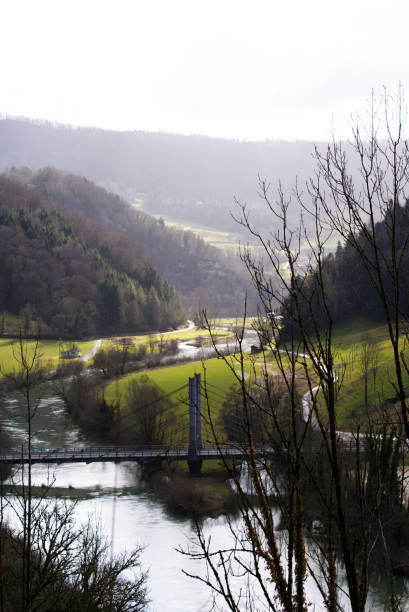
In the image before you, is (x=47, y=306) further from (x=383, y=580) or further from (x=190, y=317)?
(x=383, y=580)

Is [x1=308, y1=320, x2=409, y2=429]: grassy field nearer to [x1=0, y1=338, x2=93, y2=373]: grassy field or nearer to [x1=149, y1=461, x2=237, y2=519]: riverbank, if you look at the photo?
[x1=149, y1=461, x2=237, y2=519]: riverbank

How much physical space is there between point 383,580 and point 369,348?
95.4 feet

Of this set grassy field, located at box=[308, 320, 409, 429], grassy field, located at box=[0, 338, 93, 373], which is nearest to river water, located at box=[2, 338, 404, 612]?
grassy field, located at box=[308, 320, 409, 429]

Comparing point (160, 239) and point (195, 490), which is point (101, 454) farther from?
point (160, 239)

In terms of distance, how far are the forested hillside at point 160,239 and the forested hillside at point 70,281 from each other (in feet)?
143

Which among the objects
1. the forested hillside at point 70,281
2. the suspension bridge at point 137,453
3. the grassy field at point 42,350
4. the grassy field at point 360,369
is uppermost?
the forested hillside at point 70,281

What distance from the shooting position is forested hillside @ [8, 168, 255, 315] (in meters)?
162

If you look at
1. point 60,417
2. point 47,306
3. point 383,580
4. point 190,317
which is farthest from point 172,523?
point 190,317

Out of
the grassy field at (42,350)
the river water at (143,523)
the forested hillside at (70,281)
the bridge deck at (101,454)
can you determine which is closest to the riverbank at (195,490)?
the river water at (143,523)

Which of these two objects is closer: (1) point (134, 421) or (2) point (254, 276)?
(2) point (254, 276)

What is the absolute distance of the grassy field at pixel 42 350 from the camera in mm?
58156

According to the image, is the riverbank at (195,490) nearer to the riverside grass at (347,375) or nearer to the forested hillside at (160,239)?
the riverside grass at (347,375)

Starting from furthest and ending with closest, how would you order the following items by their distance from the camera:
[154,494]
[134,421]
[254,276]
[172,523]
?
[134,421], [154,494], [172,523], [254,276]

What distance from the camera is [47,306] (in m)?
88.2
